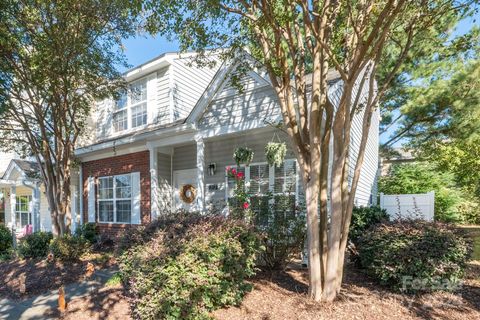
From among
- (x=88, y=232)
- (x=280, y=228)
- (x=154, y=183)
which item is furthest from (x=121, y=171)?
(x=280, y=228)

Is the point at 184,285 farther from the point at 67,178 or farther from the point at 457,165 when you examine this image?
the point at 457,165

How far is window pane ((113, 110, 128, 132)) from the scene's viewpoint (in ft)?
34.9

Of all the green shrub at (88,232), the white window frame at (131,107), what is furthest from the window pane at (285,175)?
the green shrub at (88,232)

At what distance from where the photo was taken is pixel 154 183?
872cm

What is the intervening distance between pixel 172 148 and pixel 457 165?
1797 cm

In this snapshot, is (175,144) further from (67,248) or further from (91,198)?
(91,198)

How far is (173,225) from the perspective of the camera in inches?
178

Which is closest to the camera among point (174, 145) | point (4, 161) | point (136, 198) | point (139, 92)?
point (174, 145)

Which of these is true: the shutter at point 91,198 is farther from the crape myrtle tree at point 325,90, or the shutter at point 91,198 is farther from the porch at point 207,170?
the crape myrtle tree at point 325,90

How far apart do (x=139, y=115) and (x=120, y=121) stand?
1030 millimetres

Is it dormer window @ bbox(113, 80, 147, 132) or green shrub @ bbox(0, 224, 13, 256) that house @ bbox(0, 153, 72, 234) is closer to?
green shrub @ bbox(0, 224, 13, 256)

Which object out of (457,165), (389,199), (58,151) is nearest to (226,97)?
(58,151)

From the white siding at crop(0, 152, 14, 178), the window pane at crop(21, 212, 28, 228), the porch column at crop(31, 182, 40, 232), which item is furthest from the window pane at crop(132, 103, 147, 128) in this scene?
the white siding at crop(0, 152, 14, 178)

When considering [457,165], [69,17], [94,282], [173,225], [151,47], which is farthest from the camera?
[457,165]
